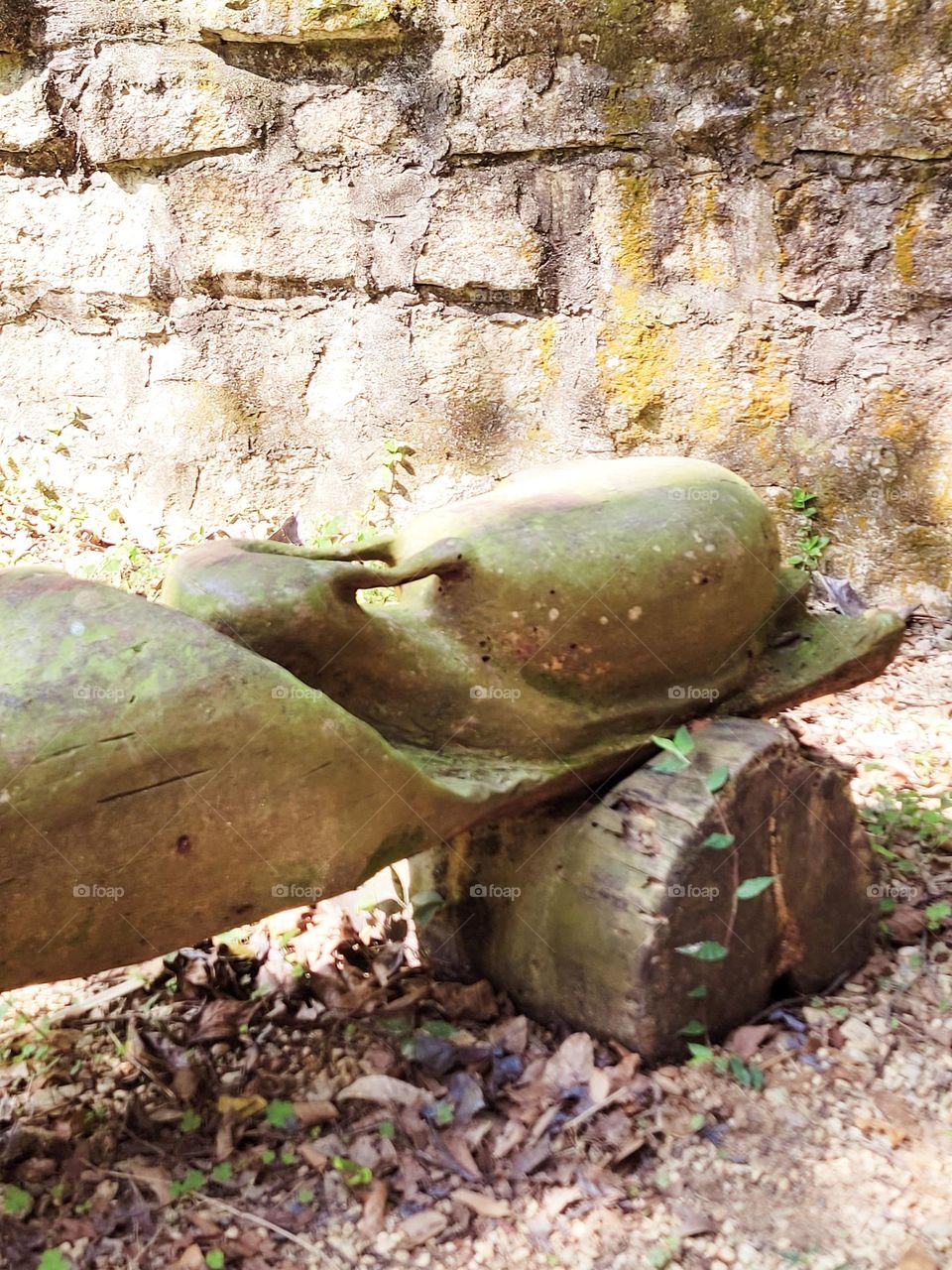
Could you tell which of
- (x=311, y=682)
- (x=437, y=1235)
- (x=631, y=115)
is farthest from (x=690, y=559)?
(x=631, y=115)

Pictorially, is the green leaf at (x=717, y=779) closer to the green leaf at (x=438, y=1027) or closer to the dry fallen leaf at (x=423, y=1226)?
the green leaf at (x=438, y=1027)

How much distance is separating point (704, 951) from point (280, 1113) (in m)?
0.72

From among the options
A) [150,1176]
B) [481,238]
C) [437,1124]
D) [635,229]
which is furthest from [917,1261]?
[481,238]

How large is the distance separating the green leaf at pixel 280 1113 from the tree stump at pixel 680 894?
43 centimetres

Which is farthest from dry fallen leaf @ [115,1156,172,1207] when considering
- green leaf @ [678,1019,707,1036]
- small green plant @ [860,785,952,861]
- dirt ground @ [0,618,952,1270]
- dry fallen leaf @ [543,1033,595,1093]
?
small green plant @ [860,785,952,861]

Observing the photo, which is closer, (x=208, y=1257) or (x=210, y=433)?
(x=208, y=1257)

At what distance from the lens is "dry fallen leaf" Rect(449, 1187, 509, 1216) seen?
1566 mm

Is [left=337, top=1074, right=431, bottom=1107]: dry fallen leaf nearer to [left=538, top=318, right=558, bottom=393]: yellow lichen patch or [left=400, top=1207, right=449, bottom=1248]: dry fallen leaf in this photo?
[left=400, top=1207, right=449, bottom=1248]: dry fallen leaf

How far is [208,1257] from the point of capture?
4.84 feet

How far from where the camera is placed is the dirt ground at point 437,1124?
1.51 metres

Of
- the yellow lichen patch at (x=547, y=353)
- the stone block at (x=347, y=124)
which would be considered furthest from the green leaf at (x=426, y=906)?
the stone block at (x=347, y=124)

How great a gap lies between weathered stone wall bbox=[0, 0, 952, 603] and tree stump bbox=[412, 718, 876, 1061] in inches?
55.8

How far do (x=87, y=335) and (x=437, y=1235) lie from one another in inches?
115

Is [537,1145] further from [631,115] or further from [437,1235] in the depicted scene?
[631,115]
